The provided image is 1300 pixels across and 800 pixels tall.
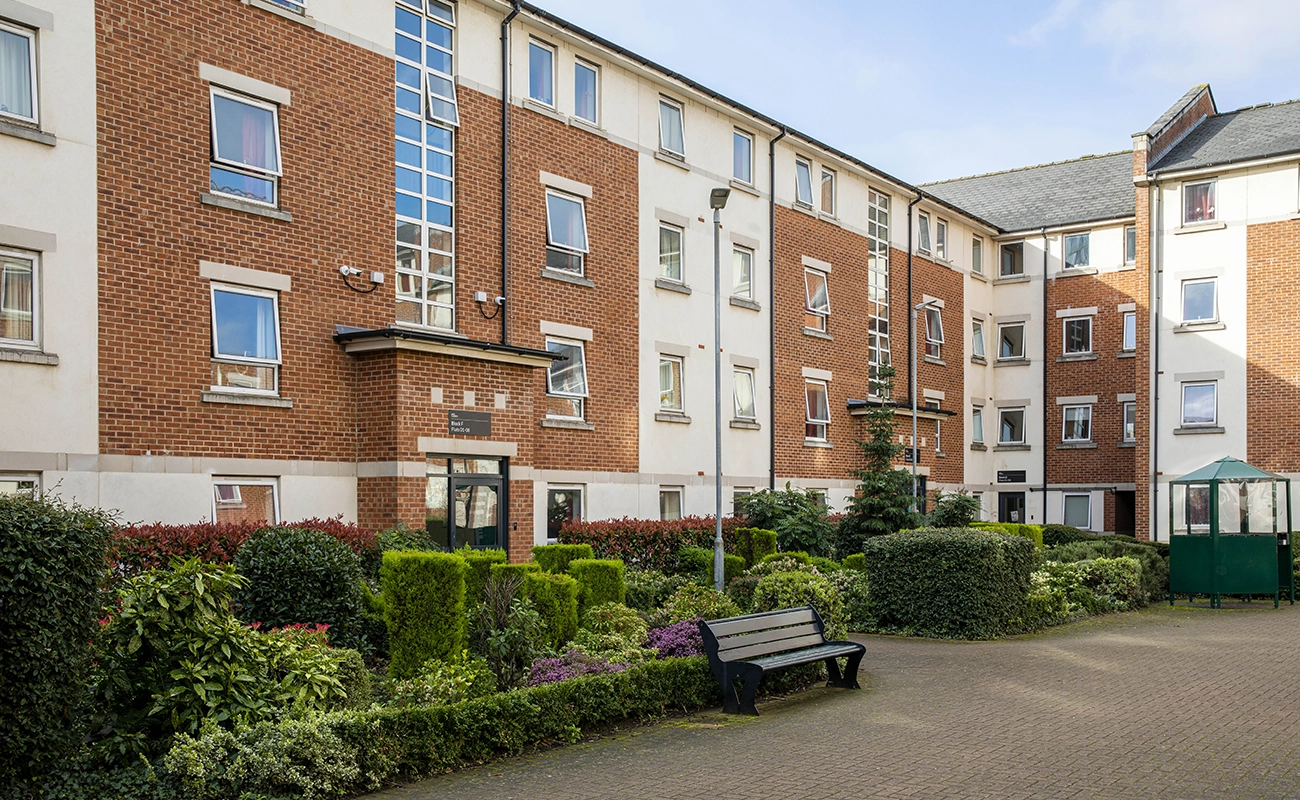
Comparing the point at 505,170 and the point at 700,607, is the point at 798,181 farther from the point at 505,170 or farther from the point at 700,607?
the point at 700,607

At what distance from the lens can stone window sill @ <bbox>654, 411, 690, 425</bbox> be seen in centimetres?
2417

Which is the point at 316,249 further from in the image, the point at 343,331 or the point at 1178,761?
the point at 1178,761

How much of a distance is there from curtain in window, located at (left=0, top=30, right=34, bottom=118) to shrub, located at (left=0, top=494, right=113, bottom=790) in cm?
877

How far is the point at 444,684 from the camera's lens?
9180mm

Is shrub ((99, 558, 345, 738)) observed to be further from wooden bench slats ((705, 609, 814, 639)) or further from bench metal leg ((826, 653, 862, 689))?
bench metal leg ((826, 653, 862, 689))

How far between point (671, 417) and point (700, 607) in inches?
472

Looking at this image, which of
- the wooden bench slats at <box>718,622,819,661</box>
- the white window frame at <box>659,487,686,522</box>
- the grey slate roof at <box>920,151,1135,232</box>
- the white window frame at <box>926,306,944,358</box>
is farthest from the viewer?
the grey slate roof at <box>920,151,1135,232</box>

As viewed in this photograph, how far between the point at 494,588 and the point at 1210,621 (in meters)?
12.6

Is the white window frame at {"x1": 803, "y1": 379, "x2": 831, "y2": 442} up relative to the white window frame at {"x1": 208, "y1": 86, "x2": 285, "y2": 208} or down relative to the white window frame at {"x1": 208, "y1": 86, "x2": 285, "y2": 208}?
down

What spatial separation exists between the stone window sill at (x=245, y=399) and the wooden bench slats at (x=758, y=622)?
8550mm

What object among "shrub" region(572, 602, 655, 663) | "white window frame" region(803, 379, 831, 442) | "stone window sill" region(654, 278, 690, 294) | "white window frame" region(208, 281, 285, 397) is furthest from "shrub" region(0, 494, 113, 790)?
"white window frame" region(803, 379, 831, 442)

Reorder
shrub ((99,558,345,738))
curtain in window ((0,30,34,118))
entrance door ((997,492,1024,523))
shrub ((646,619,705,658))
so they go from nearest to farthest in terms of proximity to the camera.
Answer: shrub ((99,558,345,738)) → shrub ((646,619,705,658)) → curtain in window ((0,30,34,118)) → entrance door ((997,492,1024,523))

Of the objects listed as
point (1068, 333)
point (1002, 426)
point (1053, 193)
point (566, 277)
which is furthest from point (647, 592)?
point (1053, 193)

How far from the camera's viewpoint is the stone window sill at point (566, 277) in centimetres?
2158
